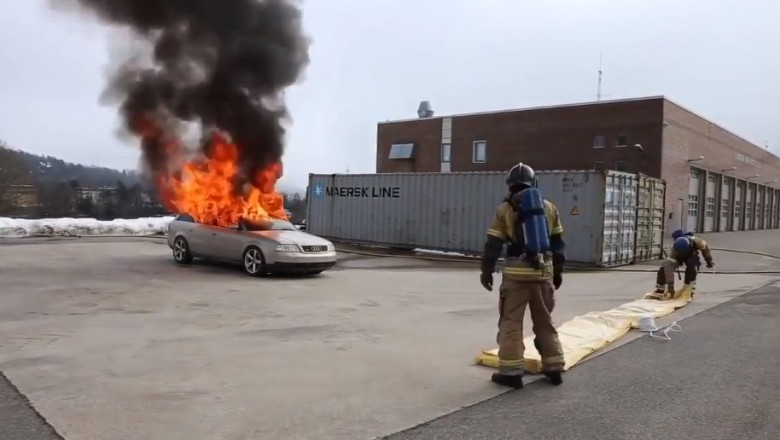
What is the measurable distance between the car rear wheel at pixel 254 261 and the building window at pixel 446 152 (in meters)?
27.6

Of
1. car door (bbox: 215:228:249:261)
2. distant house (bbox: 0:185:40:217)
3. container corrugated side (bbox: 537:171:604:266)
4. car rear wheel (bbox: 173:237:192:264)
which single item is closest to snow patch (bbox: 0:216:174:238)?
distant house (bbox: 0:185:40:217)

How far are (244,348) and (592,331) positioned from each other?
386cm

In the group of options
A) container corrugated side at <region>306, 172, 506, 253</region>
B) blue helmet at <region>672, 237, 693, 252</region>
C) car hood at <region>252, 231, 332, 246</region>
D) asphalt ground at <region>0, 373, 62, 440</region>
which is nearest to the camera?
asphalt ground at <region>0, 373, 62, 440</region>

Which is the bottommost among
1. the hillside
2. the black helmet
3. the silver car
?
the silver car

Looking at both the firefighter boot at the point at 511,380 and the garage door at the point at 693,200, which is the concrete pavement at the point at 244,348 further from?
the garage door at the point at 693,200

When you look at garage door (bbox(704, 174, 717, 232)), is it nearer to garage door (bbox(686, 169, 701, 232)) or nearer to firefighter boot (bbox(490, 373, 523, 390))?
garage door (bbox(686, 169, 701, 232))

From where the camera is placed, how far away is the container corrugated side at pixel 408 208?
1720cm

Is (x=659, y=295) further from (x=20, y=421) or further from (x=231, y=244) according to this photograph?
(x=20, y=421)

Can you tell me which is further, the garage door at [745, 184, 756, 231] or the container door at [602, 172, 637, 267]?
the garage door at [745, 184, 756, 231]

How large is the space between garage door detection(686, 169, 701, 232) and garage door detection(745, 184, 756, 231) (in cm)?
1223

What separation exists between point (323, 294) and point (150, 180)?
584cm

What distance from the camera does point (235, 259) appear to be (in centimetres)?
1210

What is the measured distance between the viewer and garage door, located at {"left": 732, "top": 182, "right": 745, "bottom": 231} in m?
43.1

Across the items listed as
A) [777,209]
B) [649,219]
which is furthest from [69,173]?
[777,209]
